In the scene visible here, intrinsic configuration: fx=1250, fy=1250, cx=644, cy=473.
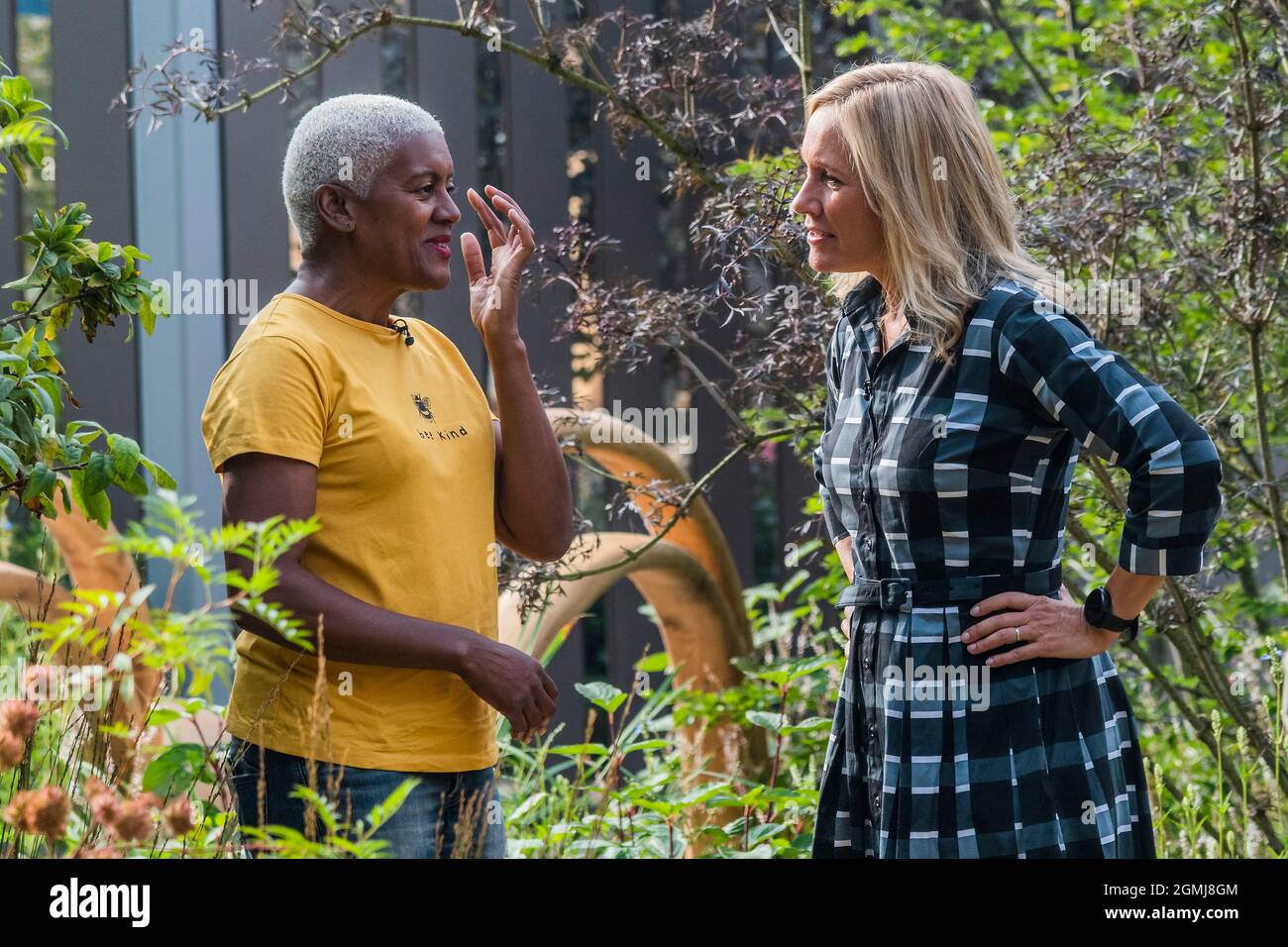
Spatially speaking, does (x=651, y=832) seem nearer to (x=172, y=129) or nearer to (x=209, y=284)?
(x=209, y=284)

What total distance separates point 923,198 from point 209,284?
3.12 meters

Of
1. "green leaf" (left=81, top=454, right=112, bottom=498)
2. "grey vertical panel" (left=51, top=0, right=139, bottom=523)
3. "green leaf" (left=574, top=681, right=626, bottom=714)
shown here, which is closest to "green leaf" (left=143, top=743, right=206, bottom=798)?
"green leaf" (left=574, top=681, right=626, bottom=714)

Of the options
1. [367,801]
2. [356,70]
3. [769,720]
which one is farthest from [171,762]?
[356,70]

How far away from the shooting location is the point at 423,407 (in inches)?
74.0

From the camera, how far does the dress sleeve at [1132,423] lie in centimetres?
170

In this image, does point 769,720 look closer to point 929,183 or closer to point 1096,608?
point 1096,608

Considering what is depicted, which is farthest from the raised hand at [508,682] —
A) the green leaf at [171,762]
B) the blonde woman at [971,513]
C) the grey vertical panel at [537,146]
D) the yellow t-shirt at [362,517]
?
the grey vertical panel at [537,146]

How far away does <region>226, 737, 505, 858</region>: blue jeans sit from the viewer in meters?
1.70

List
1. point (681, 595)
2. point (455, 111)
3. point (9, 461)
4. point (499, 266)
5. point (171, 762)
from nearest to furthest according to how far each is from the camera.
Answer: point (9, 461)
point (499, 266)
point (171, 762)
point (681, 595)
point (455, 111)

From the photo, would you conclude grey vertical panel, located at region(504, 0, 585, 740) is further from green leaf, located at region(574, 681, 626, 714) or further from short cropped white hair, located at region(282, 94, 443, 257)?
short cropped white hair, located at region(282, 94, 443, 257)

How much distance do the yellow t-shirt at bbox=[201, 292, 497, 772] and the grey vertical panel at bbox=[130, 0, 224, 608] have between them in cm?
263

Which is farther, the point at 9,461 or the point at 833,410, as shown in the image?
the point at 833,410

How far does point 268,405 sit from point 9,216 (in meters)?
3.54
